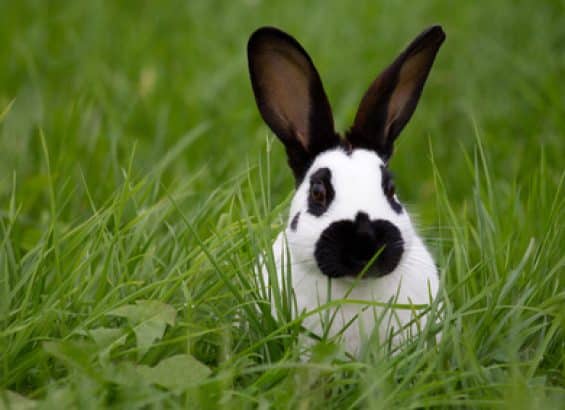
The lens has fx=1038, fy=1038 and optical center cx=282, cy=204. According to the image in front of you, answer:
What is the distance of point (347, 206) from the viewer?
349cm

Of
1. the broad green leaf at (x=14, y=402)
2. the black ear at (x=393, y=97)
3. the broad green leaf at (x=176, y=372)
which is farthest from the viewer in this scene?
the black ear at (x=393, y=97)

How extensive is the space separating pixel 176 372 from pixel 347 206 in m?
0.81

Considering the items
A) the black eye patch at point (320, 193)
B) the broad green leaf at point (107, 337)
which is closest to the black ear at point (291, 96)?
the black eye patch at point (320, 193)

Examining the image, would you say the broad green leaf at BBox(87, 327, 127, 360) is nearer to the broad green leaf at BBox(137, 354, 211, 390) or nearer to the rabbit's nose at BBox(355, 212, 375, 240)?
the broad green leaf at BBox(137, 354, 211, 390)

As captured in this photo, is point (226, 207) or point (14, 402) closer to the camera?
point (14, 402)

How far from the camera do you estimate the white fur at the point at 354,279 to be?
→ 351 cm

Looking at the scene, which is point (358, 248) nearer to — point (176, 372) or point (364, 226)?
point (364, 226)

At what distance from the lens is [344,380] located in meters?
3.11

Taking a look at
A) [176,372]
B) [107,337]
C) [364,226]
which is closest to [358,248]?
[364,226]

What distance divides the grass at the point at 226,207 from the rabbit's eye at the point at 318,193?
17 cm

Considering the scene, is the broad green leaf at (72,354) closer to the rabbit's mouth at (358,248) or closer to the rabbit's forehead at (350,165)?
the rabbit's mouth at (358,248)

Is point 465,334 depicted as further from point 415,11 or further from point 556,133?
point 415,11

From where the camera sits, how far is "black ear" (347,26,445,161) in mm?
3846

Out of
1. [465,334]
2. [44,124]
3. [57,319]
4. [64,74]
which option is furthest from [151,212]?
[64,74]
